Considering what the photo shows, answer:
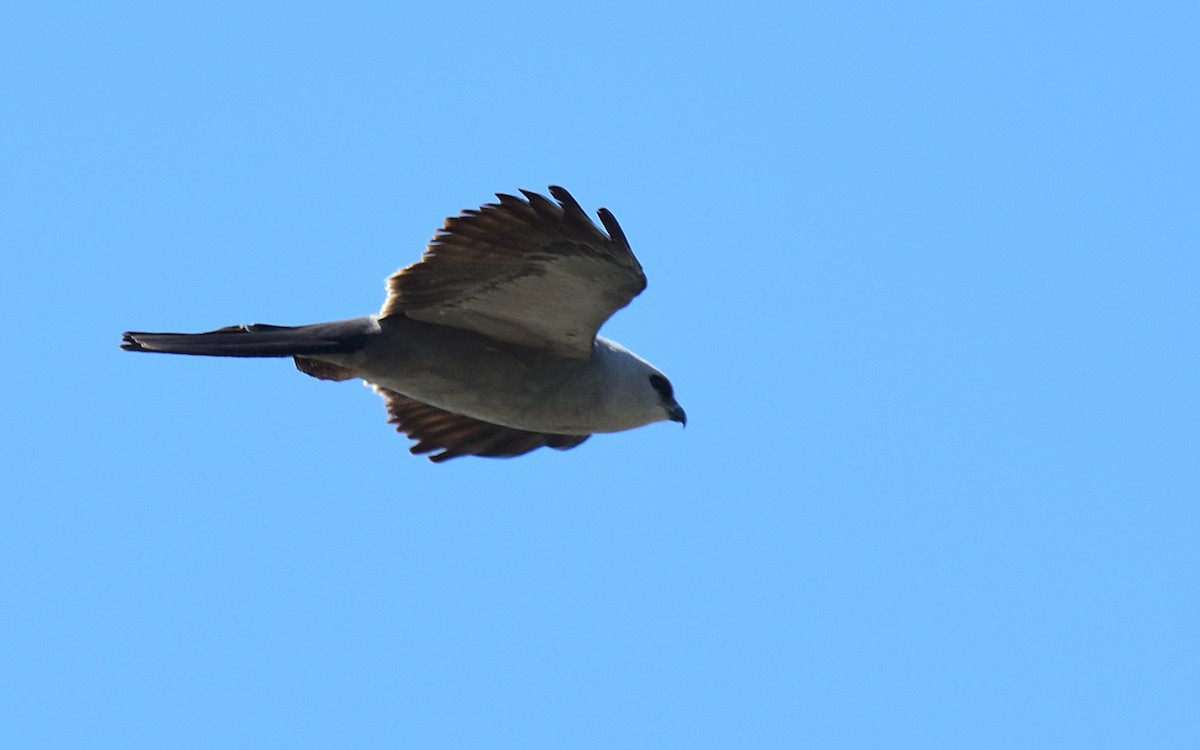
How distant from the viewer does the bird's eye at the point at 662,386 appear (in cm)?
1157

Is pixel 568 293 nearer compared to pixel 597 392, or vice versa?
pixel 568 293

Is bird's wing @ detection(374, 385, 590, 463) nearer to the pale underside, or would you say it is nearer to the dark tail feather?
the pale underside

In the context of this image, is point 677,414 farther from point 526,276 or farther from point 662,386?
point 526,276

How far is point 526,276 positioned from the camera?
10477mm

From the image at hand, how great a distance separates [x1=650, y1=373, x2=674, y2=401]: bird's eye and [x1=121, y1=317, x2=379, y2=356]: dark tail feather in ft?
6.50

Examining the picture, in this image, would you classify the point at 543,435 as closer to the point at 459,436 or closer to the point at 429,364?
the point at 459,436

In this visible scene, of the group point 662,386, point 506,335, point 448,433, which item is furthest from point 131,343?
point 662,386

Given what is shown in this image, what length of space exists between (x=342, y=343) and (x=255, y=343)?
1.89 feet

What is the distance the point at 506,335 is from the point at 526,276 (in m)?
0.84

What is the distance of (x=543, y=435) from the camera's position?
12656 mm

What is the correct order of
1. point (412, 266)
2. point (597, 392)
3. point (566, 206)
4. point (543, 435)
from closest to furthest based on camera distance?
point (566, 206)
point (412, 266)
point (597, 392)
point (543, 435)

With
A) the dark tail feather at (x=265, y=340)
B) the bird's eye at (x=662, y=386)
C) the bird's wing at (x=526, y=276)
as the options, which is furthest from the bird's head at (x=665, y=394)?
the dark tail feather at (x=265, y=340)

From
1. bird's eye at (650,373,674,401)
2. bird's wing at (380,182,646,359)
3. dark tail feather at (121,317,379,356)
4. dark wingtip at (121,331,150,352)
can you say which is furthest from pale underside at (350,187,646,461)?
dark wingtip at (121,331,150,352)

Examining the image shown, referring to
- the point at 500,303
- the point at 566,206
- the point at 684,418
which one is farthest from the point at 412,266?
the point at 684,418
